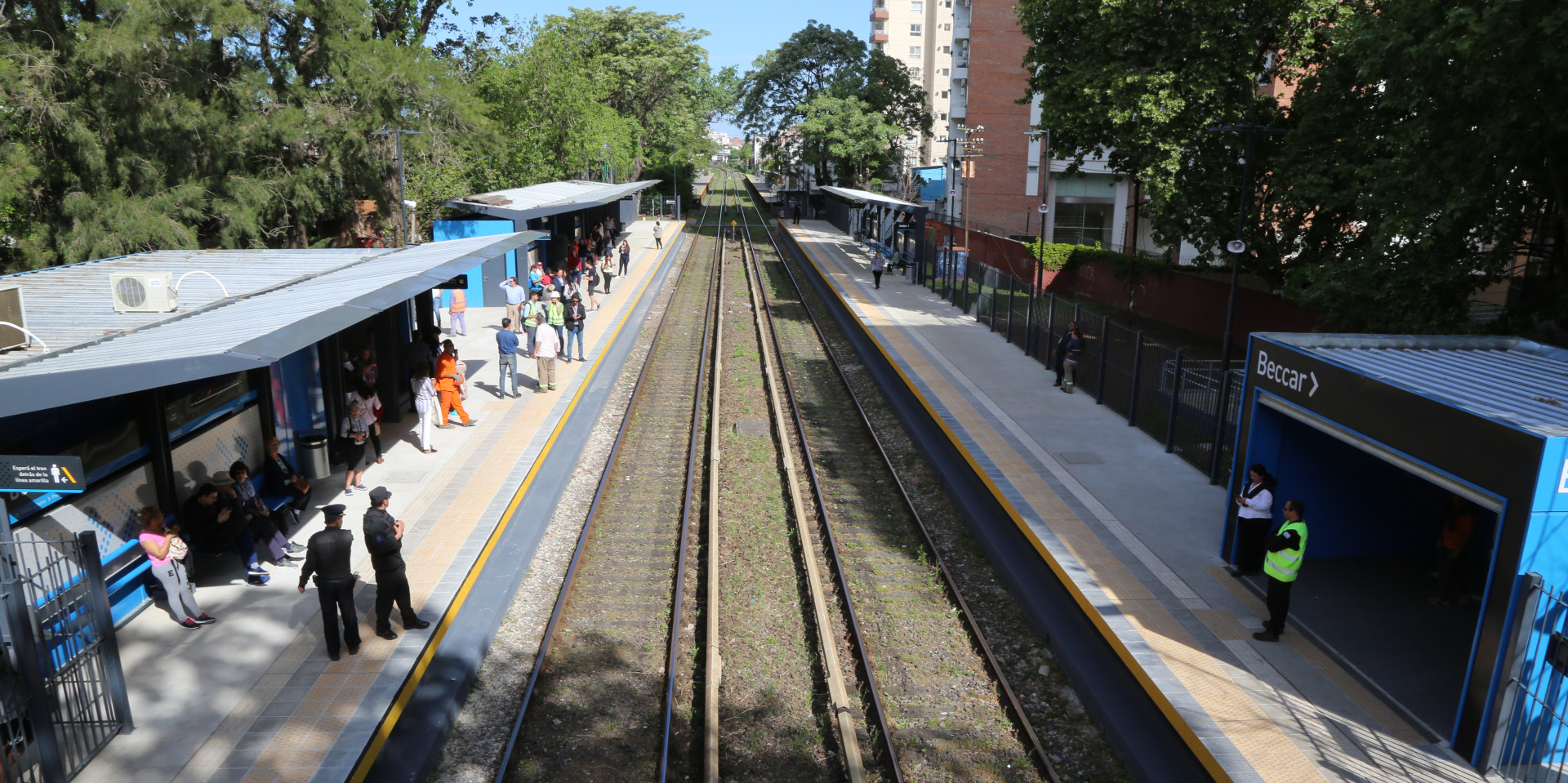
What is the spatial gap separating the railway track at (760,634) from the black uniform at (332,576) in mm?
1625

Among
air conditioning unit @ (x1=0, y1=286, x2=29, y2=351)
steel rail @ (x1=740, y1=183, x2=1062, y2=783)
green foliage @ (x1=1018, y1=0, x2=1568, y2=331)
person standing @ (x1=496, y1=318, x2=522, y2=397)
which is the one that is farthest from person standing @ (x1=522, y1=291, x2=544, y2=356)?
green foliage @ (x1=1018, y1=0, x2=1568, y2=331)

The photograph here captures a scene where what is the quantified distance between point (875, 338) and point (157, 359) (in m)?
17.6

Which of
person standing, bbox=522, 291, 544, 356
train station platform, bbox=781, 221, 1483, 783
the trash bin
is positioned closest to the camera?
train station platform, bbox=781, 221, 1483, 783

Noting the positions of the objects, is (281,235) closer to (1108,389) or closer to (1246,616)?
(1108,389)

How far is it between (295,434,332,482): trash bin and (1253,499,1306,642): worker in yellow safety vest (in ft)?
34.6

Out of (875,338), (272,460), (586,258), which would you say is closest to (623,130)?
→ (586,258)

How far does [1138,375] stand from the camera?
15531 mm

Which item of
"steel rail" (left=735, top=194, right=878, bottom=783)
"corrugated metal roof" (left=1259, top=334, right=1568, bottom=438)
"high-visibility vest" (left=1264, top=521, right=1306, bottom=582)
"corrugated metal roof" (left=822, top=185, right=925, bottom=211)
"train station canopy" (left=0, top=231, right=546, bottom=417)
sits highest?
"corrugated metal roof" (left=822, top=185, right=925, bottom=211)

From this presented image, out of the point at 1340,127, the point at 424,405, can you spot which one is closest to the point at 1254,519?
the point at 424,405

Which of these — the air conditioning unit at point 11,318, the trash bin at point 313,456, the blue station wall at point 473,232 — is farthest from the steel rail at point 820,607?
the blue station wall at point 473,232

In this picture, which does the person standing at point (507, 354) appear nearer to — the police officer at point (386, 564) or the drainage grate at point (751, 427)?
the drainage grate at point (751, 427)

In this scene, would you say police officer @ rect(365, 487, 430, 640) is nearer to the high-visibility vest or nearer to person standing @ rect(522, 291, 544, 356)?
the high-visibility vest

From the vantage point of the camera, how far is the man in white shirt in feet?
54.7

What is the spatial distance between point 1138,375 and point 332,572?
12.4m
